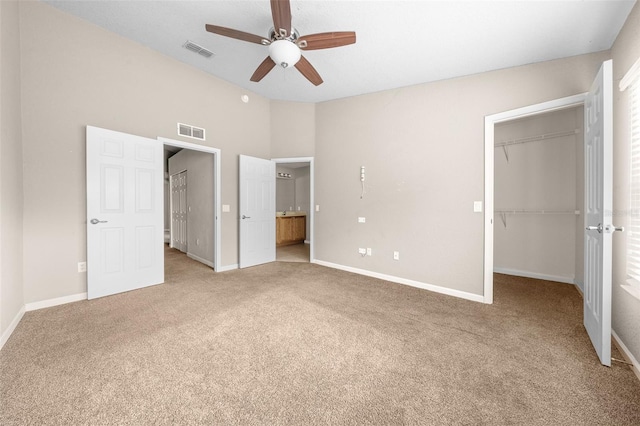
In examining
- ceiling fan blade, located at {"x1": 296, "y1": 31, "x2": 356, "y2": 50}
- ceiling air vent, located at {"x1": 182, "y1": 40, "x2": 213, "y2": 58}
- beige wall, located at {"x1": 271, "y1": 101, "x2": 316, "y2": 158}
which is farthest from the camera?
beige wall, located at {"x1": 271, "y1": 101, "x2": 316, "y2": 158}

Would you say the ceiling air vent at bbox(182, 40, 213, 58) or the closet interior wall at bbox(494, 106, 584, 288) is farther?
the closet interior wall at bbox(494, 106, 584, 288)

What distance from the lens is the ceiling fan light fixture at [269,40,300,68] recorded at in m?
2.27

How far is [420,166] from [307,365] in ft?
9.84

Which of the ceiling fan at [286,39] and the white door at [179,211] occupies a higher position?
the ceiling fan at [286,39]

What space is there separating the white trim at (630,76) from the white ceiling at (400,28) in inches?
27.9

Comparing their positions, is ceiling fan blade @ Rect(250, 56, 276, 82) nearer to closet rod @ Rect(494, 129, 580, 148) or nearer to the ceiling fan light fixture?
the ceiling fan light fixture

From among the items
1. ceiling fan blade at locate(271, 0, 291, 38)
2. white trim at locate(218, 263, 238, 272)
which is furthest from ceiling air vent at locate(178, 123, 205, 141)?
ceiling fan blade at locate(271, 0, 291, 38)

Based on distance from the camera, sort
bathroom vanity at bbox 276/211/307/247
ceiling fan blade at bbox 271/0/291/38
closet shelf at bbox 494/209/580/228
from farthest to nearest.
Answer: bathroom vanity at bbox 276/211/307/247 < closet shelf at bbox 494/209/580/228 < ceiling fan blade at bbox 271/0/291/38

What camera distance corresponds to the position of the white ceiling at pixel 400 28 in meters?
2.27

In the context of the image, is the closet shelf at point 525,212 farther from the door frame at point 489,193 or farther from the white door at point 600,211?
the white door at point 600,211

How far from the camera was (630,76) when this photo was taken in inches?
72.8

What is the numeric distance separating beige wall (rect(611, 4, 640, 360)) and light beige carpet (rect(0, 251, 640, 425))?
319 mm

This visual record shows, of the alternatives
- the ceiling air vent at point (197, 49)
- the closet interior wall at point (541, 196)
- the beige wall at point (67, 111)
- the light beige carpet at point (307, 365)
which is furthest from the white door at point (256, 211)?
the closet interior wall at point (541, 196)

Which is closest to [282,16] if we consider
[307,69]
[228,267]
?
[307,69]
